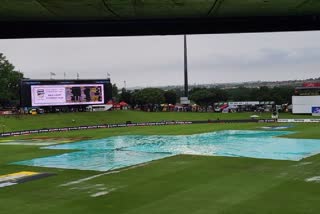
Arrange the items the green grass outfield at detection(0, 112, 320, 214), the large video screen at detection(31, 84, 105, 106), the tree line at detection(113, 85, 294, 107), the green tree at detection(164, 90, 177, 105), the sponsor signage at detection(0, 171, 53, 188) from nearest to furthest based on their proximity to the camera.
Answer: the green grass outfield at detection(0, 112, 320, 214), the sponsor signage at detection(0, 171, 53, 188), the large video screen at detection(31, 84, 105, 106), the tree line at detection(113, 85, 294, 107), the green tree at detection(164, 90, 177, 105)

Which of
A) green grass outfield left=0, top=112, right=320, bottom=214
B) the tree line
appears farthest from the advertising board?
green grass outfield left=0, top=112, right=320, bottom=214

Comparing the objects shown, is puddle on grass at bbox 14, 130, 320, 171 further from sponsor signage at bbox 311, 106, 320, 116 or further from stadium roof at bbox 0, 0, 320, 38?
sponsor signage at bbox 311, 106, 320, 116

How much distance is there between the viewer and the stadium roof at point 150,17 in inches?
284

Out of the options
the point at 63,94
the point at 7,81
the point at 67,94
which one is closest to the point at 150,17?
the point at 63,94

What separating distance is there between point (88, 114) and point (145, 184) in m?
77.0

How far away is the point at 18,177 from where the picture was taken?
2872 cm

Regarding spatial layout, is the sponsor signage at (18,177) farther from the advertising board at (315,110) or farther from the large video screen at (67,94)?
the advertising board at (315,110)

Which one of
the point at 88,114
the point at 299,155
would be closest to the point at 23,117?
the point at 88,114

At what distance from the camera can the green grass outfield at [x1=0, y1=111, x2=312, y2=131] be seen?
8500 cm

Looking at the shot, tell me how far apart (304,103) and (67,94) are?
168ft

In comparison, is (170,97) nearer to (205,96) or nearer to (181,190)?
(205,96)

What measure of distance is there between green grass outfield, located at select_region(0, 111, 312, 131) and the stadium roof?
2894 inches

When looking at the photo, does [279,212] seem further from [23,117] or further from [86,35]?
[23,117]

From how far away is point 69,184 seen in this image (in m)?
25.3
